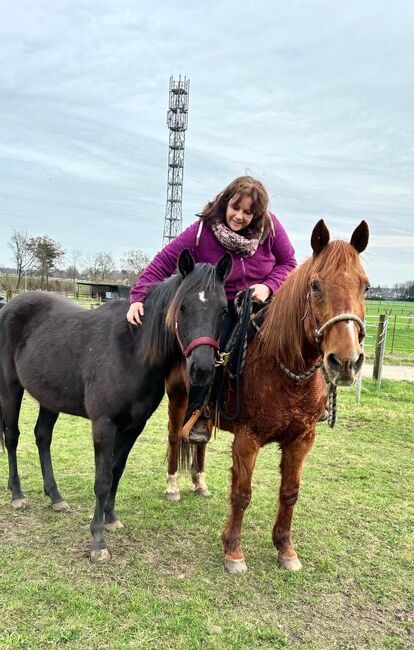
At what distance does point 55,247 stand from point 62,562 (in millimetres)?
46619

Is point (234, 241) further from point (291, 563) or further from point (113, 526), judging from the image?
point (113, 526)

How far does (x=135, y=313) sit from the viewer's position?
3.29m

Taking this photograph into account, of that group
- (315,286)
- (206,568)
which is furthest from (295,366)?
(206,568)

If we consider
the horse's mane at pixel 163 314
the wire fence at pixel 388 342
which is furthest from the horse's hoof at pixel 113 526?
the wire fence at pixel 388 342

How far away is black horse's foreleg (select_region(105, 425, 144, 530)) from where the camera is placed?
346 centimetres

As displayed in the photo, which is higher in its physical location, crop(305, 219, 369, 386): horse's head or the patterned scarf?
the patterned scarf

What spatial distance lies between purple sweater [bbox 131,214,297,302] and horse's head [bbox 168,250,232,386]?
516mm

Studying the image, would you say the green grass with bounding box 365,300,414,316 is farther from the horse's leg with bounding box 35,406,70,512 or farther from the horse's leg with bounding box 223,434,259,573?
the horse's leg with bounding box 223,434,259,573

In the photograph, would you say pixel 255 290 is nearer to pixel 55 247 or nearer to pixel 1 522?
pixel 1 522

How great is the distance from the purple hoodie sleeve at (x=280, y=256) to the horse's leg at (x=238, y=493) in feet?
3.90

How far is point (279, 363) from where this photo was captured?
2.96 metres

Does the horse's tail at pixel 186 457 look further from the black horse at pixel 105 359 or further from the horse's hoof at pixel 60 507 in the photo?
the horse's hoof at pixel 60 507

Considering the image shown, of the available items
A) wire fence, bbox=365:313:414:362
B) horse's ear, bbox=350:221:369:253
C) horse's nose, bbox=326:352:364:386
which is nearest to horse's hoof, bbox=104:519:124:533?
horse's nose, bbox=326:352:364:386

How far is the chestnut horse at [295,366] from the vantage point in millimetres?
2289
